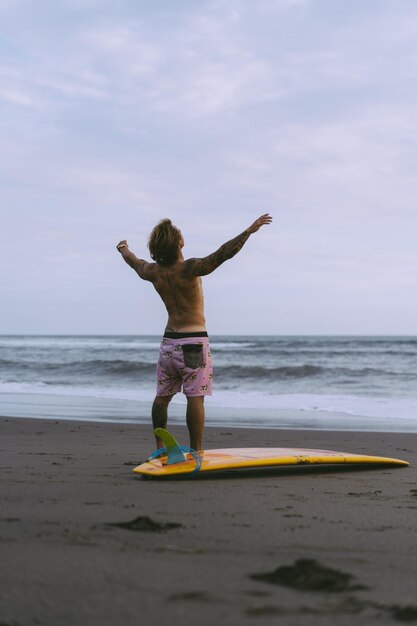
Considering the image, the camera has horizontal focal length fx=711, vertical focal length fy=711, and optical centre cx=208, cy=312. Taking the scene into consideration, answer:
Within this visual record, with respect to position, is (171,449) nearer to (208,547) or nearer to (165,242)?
(165,242)

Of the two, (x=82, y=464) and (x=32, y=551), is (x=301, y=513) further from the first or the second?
(x=82, y=464)

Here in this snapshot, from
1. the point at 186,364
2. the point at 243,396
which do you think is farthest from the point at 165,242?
the point at 243,396

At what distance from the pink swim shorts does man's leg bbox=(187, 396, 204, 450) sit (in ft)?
0.16

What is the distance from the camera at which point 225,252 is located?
184 inches

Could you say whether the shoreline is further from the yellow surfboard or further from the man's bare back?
the man's bare back

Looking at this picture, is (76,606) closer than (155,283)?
Yes

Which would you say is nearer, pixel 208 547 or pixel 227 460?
pixel 208 547

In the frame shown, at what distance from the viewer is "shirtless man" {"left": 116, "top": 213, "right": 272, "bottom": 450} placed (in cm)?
483

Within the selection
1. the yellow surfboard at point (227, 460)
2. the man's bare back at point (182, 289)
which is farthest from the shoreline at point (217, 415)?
the man's bare back at point (182, 289)

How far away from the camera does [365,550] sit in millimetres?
2549

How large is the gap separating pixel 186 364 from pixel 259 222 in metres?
1.08

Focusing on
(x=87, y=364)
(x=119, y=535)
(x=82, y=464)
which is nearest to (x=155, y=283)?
(x=82, y=464)

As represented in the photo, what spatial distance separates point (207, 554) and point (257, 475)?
7.08ft

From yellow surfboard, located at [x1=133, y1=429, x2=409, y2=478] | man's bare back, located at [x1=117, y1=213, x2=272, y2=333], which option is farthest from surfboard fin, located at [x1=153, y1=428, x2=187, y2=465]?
man's bare back, located at [x1=117, y1=213, x2=272, y2=333]
